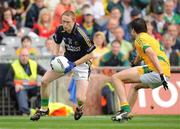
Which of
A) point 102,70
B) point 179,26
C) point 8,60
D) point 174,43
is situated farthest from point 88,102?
point 179,26

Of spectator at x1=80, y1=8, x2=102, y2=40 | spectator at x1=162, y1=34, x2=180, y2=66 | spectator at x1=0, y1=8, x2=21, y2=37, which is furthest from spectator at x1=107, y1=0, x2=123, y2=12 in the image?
spectator at x1=0, y1=8, x2=21, y2=37

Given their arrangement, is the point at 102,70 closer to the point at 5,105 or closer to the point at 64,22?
the point at 5,105

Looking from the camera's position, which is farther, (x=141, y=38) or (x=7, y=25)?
(x=7, y=25)

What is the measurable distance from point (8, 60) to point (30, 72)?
24.8 inches

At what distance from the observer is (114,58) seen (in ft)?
66.4

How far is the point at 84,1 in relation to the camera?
2305cm

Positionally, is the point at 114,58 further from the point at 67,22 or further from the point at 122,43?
the point at 67,22

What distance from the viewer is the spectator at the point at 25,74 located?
1936 centimetres

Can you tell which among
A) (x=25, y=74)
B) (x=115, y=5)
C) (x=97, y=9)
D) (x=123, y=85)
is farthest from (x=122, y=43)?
(x=123, y=85)

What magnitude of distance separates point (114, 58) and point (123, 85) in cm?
574

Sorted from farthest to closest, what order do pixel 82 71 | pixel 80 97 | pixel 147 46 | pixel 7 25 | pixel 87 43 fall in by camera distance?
pixel 7 25
pixel 82 71
pixel 80 97
pixel 87 43
pixel 147 46

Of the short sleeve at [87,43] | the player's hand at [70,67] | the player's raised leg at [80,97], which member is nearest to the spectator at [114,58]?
the player's raised leg at [80,97]

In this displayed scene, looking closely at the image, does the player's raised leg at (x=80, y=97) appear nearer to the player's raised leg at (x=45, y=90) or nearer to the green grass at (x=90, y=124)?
the green grass at (x=90, y=124)

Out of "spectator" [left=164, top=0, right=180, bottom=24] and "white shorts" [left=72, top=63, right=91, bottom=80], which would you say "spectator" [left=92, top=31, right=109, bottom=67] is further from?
"white shorts" [left=72, top=63, right=91, bottom=80]
